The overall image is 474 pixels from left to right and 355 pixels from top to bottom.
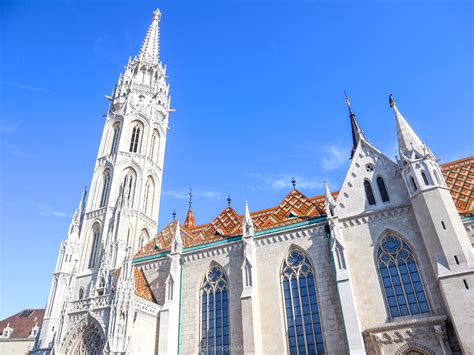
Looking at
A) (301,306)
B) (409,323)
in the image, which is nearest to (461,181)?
(409,323)

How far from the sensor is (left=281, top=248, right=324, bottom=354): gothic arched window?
18.2m

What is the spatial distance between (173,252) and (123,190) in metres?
8.82

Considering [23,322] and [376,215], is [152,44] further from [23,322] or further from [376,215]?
[23,322]

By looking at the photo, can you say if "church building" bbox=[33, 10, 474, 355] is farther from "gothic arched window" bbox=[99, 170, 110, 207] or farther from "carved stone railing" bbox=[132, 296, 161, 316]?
"gothic arched window" bbox=[99, 170, 110, 207]

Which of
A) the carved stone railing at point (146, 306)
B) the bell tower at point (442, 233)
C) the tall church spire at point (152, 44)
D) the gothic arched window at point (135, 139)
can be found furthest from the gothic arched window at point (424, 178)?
the tall church spire at point (152, 44)

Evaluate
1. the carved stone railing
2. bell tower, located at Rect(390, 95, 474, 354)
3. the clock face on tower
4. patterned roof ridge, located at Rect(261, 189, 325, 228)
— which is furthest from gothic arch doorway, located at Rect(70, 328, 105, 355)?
the clock face on tower

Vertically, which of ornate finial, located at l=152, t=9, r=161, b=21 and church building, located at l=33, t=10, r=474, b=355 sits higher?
ornate finial, located at l=152, t=9, r=161, b=21

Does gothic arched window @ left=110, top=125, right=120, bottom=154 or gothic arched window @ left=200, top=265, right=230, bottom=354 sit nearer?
gothic arched window @ left=200, top=265, right=230, bottom=354

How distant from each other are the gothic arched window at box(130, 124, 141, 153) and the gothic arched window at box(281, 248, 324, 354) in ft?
62.8

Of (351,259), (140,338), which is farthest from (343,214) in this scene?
(140,338)

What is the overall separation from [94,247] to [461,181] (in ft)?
86.5

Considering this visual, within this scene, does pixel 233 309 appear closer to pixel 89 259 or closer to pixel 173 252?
pixel 173 252

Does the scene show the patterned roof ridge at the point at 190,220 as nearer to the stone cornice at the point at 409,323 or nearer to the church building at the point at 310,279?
the church building at the point at 310,279

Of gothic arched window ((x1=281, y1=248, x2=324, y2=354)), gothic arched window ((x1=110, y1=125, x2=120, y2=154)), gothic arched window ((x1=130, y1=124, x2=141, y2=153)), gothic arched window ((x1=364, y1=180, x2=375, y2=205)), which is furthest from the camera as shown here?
gothic arched window ((x1=130, y1=124, x2=141, y2=153))
